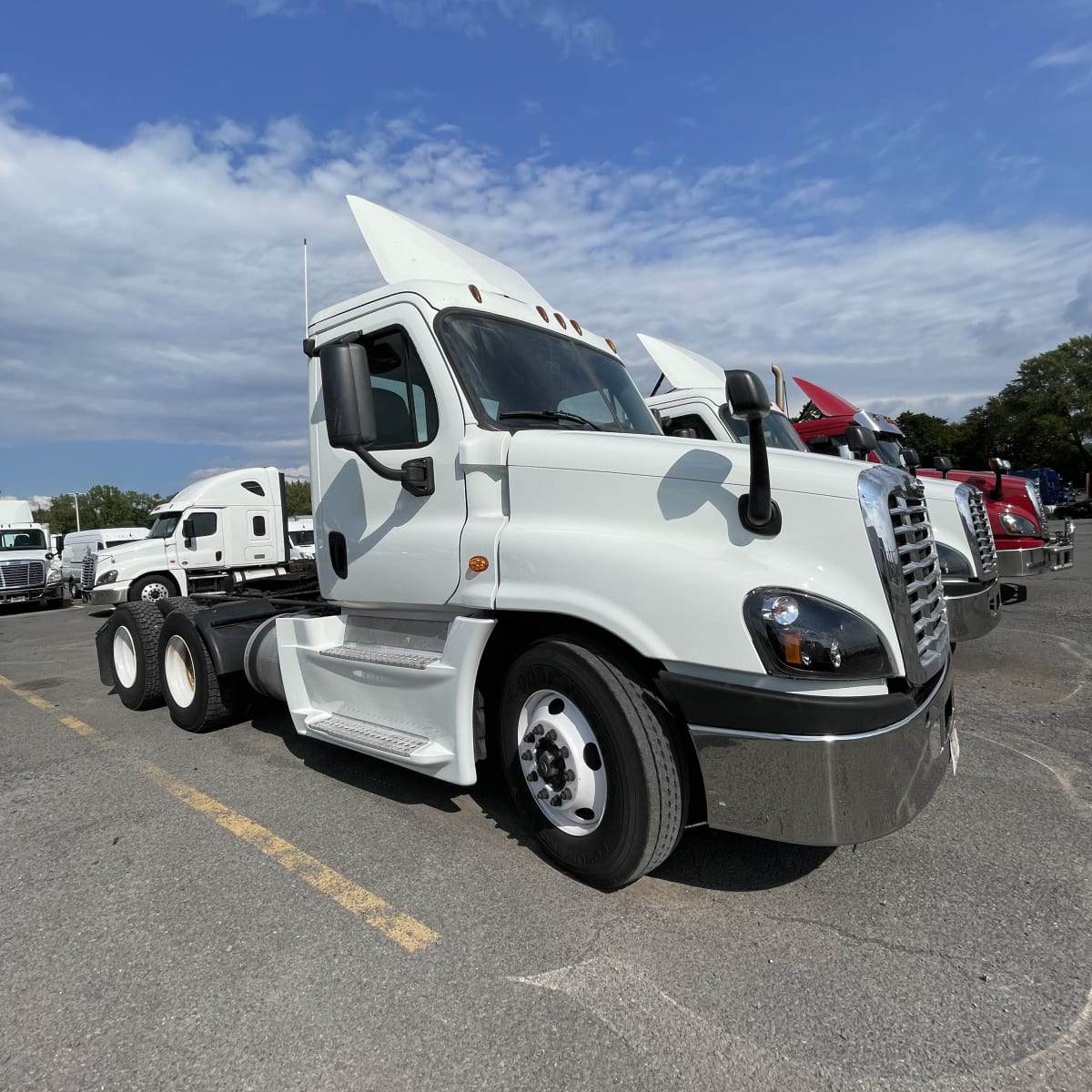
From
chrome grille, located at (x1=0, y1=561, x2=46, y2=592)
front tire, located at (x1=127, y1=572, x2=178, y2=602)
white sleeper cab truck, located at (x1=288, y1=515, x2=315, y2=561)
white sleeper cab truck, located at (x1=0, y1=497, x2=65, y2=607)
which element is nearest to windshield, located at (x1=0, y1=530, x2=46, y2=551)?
white sleeper cab truck, located at (x1=0, y1=497, x2=65, y2=607)

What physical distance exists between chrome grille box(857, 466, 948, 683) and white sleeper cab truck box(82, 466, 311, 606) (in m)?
13.3

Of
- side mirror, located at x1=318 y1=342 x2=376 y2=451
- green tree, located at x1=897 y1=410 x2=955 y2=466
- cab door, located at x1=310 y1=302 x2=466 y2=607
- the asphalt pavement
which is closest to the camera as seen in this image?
the asphalt pavement

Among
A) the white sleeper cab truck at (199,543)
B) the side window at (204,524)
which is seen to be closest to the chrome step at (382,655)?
the white sleeper cab truck at (199,543)

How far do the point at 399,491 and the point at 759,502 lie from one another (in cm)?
182

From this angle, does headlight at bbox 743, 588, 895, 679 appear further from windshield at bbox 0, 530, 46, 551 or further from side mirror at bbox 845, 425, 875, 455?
windshield at bbox 0, 530, 46, 551

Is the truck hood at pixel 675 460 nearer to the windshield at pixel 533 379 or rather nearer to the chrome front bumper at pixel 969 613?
the windshield at pixel 533 379

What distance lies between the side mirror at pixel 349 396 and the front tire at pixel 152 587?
44.6 feet

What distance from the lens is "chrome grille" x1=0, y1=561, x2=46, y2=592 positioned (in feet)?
64.5

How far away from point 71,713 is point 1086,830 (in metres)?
7.09

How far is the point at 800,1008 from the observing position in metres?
2.25

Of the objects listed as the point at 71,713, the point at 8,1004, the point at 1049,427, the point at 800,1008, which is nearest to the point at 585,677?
the point at 800,1008

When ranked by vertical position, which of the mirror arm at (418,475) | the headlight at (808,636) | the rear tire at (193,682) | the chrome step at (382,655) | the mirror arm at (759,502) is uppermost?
the mirror arm at (418,475)

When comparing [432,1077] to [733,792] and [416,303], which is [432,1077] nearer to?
[733,792]

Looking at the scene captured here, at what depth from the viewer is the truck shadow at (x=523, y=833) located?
307cm
